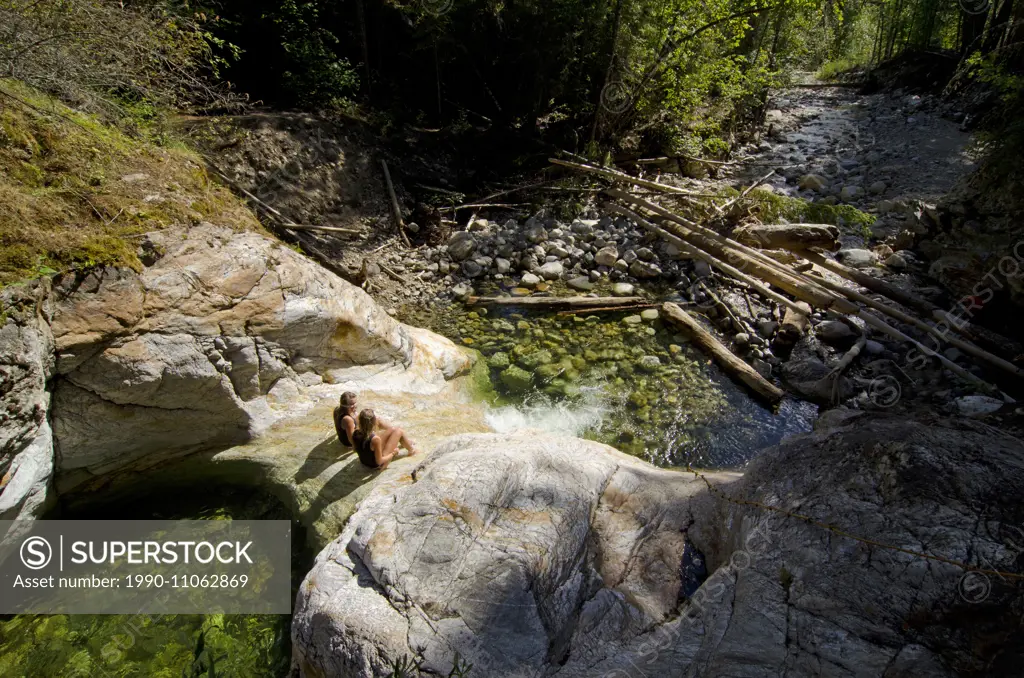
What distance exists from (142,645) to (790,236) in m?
11.0

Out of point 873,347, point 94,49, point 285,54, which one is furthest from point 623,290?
point 285,54

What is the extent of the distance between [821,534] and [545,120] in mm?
12867

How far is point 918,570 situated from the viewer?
295cm

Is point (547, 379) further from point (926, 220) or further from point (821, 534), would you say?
point (926, 220)

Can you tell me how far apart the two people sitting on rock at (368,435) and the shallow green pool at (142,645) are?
59.6 inches

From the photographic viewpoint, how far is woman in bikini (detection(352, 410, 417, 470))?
4.91 meters

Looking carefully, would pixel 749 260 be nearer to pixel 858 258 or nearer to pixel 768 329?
pixel 768 329

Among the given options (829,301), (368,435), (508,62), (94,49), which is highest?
(508,62)

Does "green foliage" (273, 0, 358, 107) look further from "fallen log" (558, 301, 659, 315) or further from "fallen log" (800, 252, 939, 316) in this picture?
"fallen log" (800, 252, 939, 316)

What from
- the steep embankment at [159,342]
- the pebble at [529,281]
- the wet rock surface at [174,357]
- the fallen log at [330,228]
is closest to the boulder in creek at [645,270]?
the pebble at [529,281]

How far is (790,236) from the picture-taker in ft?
31.8

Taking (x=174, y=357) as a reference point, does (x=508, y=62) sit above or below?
above

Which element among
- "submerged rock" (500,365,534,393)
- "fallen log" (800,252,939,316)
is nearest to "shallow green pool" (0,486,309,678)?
"submerged rock" (500,365,534,393)

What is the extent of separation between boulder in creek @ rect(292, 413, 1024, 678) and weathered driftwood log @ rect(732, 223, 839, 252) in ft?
20.6
